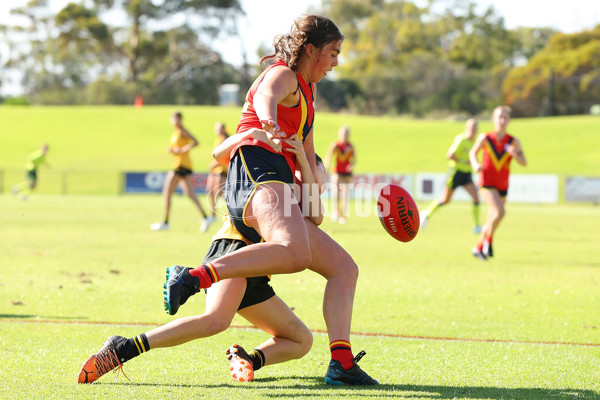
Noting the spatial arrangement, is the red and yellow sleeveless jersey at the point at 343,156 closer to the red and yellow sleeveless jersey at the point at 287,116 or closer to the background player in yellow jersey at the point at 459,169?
the background player in yellow jersey at the point at 459,169

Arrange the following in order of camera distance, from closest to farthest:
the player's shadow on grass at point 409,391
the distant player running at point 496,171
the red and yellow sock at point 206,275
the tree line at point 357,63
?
the red and yellow sock at point 206,275 → the player's shadow on grass at point 409,391 → the distant player running at point 496,171 → the tree line at point 357,63

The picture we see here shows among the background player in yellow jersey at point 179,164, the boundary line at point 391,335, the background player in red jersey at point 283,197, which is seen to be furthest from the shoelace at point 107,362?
the background player in yellow jersey at point 179,164

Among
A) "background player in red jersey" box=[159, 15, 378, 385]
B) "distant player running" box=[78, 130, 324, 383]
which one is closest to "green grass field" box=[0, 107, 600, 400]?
"distant player running" box=[78, 130, 324, 383]

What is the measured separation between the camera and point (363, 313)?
797 centimetres

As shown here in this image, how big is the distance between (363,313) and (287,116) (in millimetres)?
3560

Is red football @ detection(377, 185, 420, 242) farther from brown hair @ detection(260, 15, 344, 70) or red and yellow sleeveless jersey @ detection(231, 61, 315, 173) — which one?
brown hair @ detection(260, 15, 344, 70)

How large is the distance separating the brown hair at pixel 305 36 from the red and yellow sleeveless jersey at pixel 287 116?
0.22ft

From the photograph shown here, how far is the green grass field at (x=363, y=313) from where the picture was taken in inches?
195

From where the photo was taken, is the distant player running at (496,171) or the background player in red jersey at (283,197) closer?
the background player in red jersey at (283,197)

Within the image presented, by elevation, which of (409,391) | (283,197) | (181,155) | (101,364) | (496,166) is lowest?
(409,391)

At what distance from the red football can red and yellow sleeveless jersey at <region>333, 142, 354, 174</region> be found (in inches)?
645

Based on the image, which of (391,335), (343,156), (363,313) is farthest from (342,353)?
(343,156)

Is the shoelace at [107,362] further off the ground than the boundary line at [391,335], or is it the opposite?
the shoelace at [107,362]

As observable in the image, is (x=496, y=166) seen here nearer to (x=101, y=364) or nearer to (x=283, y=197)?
(x=283, y=197)
